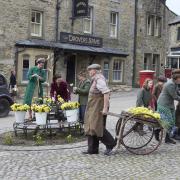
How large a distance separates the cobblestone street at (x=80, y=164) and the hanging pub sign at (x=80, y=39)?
18412mm

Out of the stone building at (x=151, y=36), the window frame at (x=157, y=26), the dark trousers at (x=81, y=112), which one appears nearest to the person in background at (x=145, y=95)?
the dark trousers at (x=81, y=112)

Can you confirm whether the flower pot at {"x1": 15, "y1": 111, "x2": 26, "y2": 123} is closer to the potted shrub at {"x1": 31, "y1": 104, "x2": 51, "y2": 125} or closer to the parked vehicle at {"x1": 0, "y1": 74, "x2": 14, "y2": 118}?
the potted shrub at {"x1": 31, "y1": 104, "x2": 51, "y2": 125}

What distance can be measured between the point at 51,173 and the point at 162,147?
132 inches

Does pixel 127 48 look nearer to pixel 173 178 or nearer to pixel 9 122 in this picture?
pixel 9 122

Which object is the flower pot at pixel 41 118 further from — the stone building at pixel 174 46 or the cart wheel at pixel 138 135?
the stone building at pixel 174 46

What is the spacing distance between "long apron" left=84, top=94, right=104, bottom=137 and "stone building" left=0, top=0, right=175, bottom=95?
11888 millimetres

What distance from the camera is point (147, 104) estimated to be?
11703 millimetres

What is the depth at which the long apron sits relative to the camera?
8.89 meters

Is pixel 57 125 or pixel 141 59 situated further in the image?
pixel 141 59

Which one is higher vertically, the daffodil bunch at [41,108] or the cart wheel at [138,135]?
the daffodil bunch at [41,108]

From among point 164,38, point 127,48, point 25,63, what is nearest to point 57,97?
point 25,63

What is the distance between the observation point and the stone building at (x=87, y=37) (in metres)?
25.2

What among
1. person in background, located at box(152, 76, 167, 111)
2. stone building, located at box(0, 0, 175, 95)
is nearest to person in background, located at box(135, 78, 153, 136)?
person in background, located at box(152, 76, 167, 111)

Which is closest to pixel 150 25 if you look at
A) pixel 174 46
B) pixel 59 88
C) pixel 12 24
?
pixel 174 46
